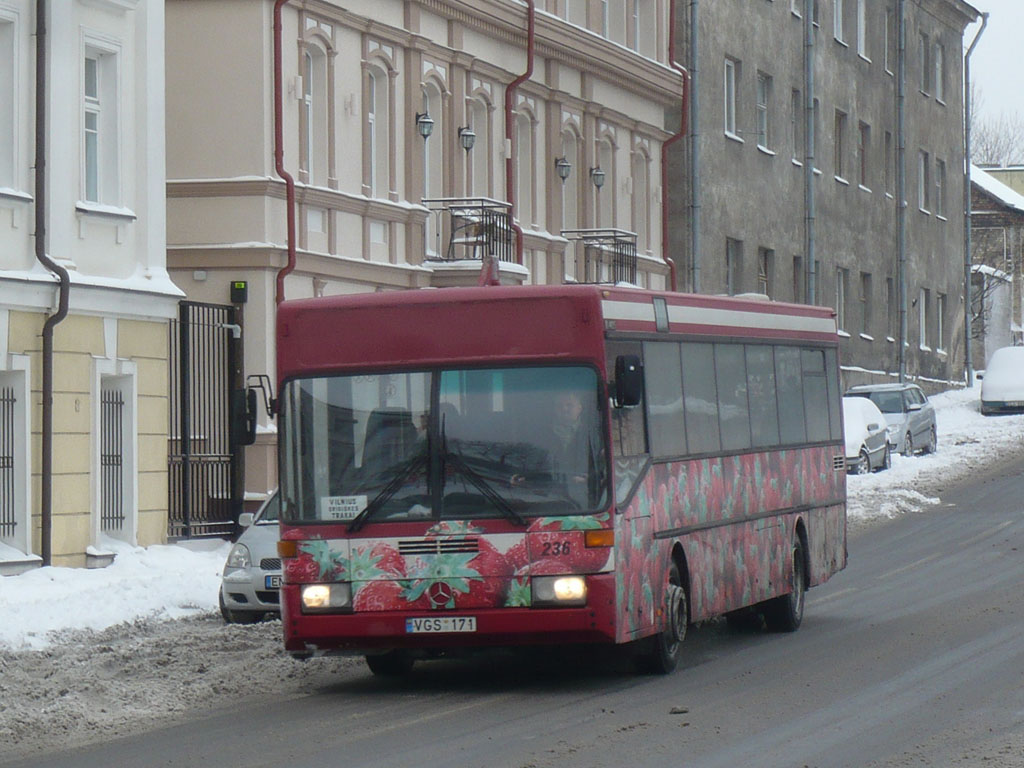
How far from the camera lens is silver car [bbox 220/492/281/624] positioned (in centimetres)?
1738

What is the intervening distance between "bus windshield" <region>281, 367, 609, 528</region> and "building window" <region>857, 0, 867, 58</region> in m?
43.8

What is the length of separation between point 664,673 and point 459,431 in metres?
2.27

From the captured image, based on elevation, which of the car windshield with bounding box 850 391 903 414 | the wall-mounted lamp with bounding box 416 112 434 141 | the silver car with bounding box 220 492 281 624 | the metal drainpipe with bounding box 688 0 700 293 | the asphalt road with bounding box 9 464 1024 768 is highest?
the metal drainpipe with bounding box 688 0 700 293

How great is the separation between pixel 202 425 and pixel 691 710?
47.7 feet

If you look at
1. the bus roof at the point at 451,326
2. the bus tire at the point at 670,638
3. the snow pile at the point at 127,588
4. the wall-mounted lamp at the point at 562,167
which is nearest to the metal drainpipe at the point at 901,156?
the wall-mounted lamp at the point at 562,167

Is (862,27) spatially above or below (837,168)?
above

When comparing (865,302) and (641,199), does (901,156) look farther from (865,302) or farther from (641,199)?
(641,199)

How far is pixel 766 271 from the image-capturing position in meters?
48.2

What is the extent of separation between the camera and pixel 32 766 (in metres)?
10.4

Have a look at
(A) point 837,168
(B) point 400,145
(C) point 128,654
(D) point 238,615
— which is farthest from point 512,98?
(A) point 837,168

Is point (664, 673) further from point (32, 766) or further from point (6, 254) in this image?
point (6, 254)

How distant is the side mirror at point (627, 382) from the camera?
41.3 feet

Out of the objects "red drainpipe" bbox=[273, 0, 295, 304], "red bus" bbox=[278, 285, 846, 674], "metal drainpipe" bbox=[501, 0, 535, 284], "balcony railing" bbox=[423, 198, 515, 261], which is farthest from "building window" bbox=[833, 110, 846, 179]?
"red bus" bbox=[278, 285, 846, 674]

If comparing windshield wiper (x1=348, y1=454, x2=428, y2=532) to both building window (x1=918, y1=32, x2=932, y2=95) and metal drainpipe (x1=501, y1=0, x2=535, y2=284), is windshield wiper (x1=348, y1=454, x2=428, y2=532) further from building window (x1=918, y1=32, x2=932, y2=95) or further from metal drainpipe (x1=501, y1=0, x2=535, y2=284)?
building window (x1=918, y1=32, x2=932, y2=95)
